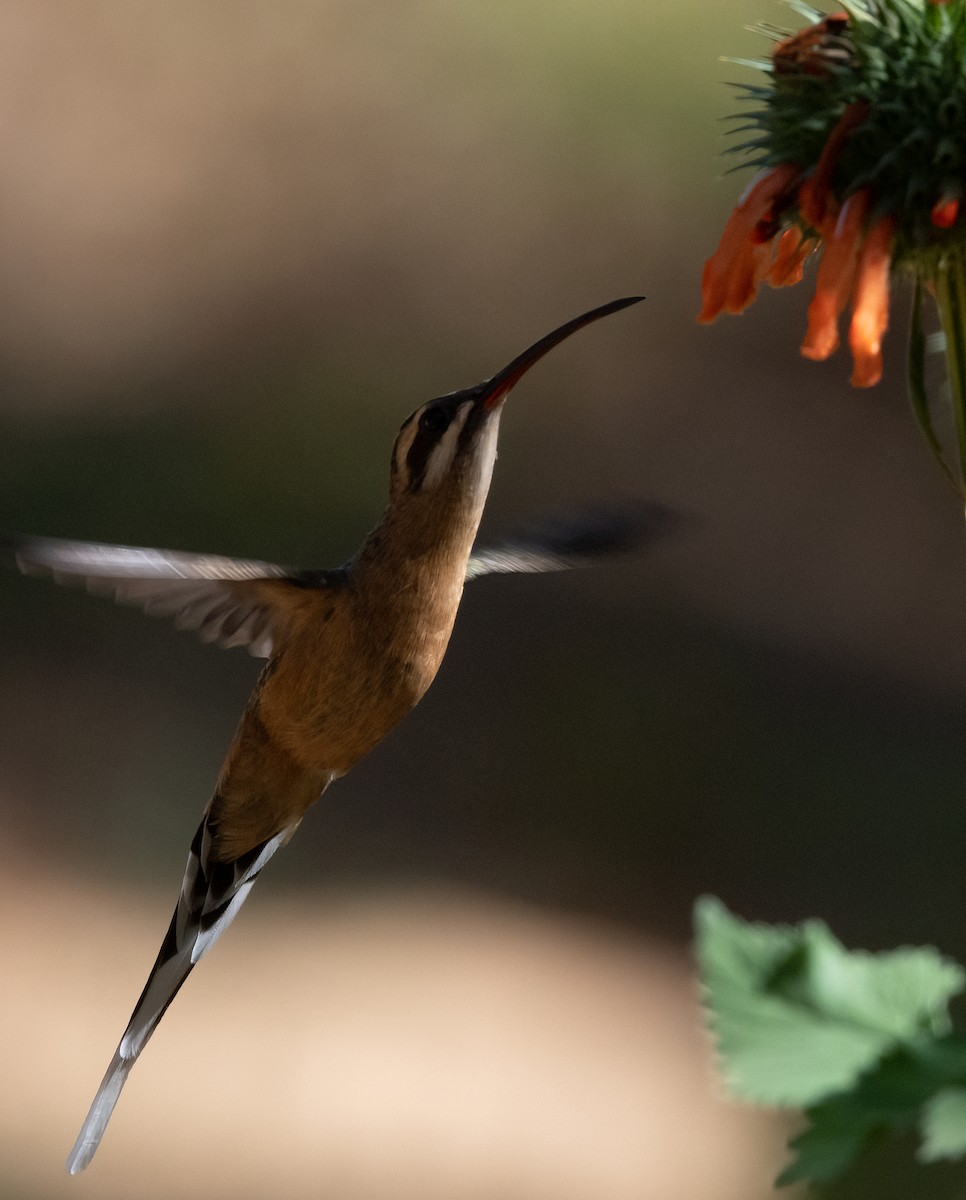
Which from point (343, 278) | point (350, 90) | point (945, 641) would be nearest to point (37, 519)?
point (343, 278)

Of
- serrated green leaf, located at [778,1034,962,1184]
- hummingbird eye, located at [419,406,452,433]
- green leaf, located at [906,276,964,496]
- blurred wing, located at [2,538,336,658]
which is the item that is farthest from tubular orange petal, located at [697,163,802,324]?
serrated green leaf, located at [778,1034,962,1184]

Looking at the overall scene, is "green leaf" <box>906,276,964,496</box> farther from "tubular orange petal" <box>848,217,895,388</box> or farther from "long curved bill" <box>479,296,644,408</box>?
"long curved bill" <box>479,296,644,408</box>

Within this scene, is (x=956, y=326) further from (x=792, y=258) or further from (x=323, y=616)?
(x=323, y=616)

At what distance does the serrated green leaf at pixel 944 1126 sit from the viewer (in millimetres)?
1148

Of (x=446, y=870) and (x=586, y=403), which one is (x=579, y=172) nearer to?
(x=586, y=403)

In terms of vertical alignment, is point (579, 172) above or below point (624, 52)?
below

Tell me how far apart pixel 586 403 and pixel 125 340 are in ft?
7.41

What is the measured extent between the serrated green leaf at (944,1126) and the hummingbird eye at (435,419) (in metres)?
0.86

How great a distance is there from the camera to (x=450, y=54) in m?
7.00

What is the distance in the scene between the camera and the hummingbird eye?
1637 mm

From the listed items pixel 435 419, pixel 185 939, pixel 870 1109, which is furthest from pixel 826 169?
pixel 185 939

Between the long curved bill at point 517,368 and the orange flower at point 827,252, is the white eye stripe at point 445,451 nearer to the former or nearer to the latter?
the long curved bill at point 517,368

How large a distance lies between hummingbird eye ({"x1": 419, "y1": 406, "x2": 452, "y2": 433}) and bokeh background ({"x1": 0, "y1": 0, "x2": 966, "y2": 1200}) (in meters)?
3.20

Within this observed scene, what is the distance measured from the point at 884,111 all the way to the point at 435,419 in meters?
0.58
